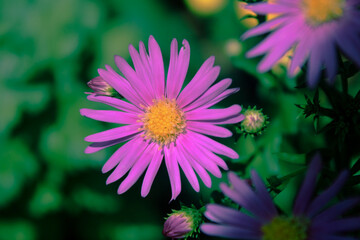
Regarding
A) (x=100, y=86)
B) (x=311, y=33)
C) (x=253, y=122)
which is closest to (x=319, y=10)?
(x=311, y=33)

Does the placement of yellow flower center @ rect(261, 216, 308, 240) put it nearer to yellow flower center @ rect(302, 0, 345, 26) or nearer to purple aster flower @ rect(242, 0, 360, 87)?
purple aster flower @ rect(242, 0, 360, 87)

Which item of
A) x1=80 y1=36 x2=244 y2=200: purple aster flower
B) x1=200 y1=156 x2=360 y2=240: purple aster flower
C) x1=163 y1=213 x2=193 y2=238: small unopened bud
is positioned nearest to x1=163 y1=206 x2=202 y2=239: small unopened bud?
x1=163 y1=213 x2=193 y2=238: small unopened bud

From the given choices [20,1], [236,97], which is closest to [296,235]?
[236,97]

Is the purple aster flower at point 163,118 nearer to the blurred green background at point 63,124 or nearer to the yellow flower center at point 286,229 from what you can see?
the yellow flower center at point 286,229

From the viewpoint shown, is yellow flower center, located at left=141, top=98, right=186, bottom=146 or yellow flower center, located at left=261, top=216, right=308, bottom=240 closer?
yellow flower center, located at left=261, top=216, right=308, bottom=240

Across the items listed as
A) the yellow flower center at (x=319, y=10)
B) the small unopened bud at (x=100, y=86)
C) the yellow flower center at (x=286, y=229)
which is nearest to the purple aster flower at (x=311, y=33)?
the yellow flower center at (x=319, y=10)

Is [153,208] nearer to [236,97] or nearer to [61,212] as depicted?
[61,212]

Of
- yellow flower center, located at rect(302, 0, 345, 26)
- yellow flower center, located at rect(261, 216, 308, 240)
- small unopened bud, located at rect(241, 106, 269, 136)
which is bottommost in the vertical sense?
yellow flower center, located at rect(261, 216, 308, 240)
